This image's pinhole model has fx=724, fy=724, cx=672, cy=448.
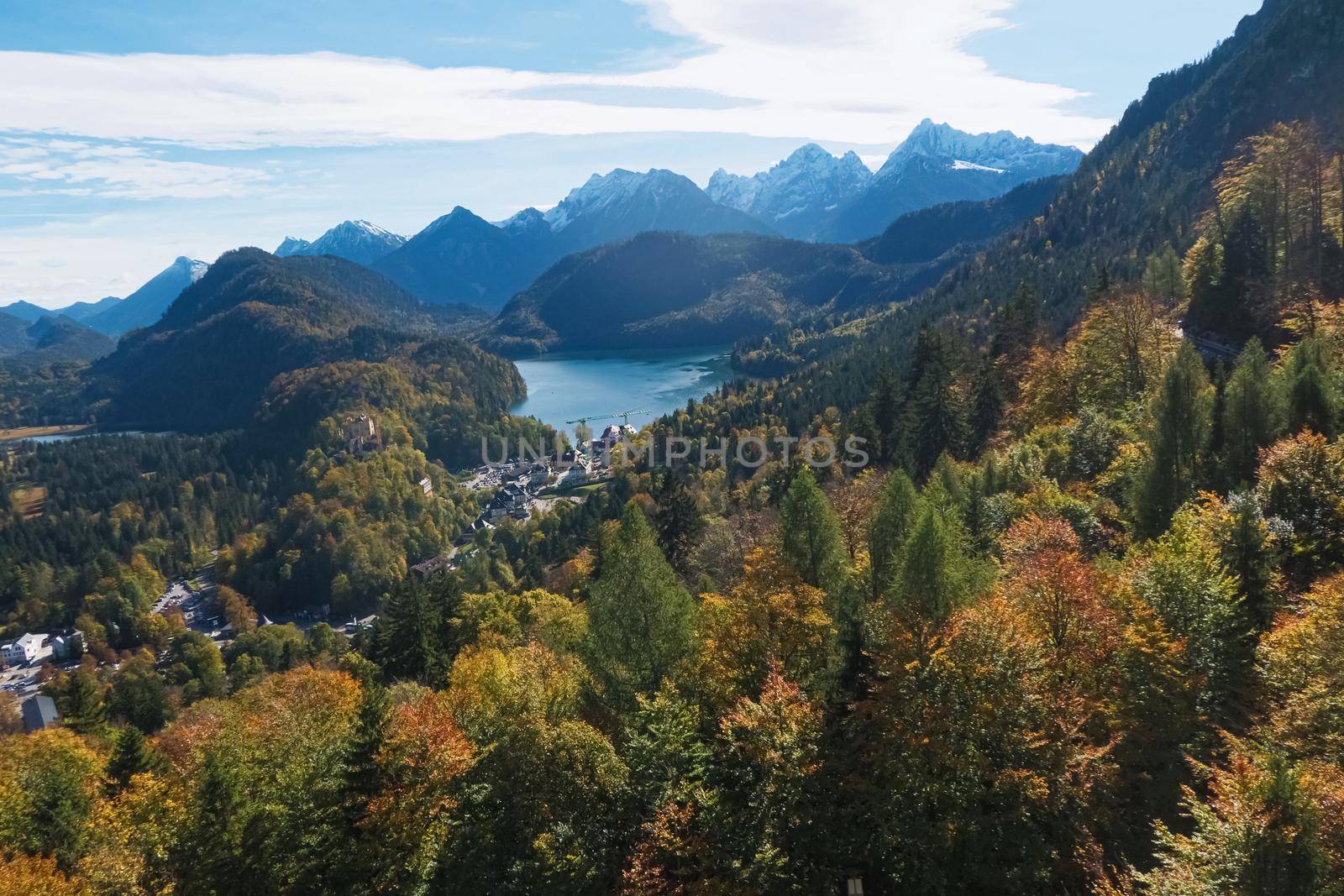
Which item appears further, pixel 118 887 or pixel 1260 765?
pixel 118 887

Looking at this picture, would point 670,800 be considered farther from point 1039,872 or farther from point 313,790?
point 313,790

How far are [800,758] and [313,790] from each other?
17.7m

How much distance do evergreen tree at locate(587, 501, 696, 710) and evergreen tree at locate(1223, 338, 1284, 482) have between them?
29513 millimetres

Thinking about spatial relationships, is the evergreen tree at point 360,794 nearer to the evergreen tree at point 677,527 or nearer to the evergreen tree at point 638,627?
the evergreen tree at point 638,627

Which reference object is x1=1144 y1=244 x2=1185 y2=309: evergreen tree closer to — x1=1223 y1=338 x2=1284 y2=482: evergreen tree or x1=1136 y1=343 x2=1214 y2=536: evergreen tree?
x1=1223 y1=338 x2=1284 y2=482: evergreen tree

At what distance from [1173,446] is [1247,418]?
14.4 ft

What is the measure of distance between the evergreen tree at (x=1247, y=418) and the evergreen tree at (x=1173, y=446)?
42.7 inches

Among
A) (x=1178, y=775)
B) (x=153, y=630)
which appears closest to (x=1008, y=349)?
(x=1178, y=775)

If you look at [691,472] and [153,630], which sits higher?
[691,472]

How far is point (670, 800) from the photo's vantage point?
22562 millimetres

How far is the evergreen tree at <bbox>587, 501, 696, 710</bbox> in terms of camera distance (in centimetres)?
3125

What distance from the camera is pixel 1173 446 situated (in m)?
37.1


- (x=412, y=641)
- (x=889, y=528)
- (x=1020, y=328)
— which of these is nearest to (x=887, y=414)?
(x=1020, y=328)

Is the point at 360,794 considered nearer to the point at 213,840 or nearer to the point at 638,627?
the point at 213,840
